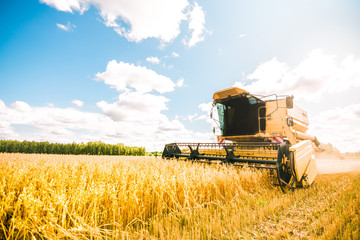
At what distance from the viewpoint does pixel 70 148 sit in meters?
23.2

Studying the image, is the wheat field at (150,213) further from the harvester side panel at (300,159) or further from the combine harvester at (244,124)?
the combine harvester at (244,124)

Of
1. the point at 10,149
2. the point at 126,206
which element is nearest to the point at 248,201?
the point at 126,206

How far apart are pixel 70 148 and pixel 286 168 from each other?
26.4 metres

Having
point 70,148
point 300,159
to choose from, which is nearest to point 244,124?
point 300,159

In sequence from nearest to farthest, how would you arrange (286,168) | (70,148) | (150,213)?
1. (150,213)
2. (286,168)
3. (70,148)

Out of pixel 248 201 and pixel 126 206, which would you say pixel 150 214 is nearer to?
pixel 126 206

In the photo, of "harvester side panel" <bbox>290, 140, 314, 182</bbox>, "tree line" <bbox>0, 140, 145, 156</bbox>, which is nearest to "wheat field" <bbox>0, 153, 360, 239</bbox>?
"harvester side panel" <bbox>290, 140, 314, 182</bbox>

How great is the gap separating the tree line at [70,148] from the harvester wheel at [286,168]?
22.5m

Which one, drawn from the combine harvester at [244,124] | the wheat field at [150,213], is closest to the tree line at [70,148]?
the combine harvester at [244,124]

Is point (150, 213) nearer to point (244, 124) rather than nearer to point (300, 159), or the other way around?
point (300, 159)

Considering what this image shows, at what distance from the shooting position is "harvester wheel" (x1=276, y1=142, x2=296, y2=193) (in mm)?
3584

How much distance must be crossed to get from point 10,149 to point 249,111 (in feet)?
108

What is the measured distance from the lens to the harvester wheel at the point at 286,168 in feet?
11.8

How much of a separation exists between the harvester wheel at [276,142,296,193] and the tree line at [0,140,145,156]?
22.5m
